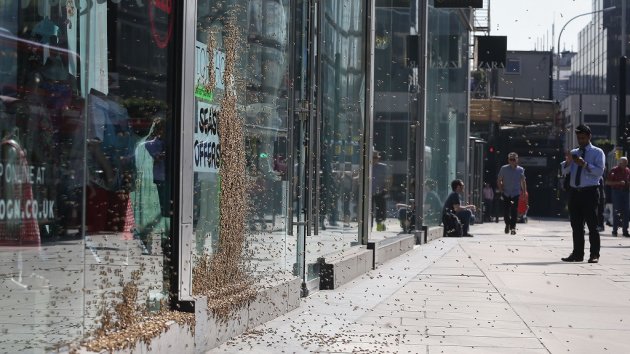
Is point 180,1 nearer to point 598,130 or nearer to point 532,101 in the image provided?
point 532,101

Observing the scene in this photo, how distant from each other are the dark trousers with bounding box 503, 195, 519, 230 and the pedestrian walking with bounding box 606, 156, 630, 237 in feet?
→ 6.45

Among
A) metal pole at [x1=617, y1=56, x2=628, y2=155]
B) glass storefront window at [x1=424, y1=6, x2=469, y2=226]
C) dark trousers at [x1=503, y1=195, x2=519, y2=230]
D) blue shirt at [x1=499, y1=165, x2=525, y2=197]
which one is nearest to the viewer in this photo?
glass storefront window at [x1=424, y1=6, x2=469, y2=226]

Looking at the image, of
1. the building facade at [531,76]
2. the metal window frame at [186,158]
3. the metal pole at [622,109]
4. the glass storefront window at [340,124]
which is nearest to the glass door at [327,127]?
the glass storefront window at [340,124]

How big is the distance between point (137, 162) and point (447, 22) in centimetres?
1894

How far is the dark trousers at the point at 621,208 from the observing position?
23.7 m

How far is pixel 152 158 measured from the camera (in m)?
5.99

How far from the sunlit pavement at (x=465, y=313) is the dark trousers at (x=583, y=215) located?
30 cm

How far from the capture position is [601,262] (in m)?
14.8

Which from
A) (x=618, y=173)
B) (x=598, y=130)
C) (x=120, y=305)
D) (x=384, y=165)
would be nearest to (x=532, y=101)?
(x=618, y=173)

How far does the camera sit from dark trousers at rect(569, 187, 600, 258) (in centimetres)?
1448

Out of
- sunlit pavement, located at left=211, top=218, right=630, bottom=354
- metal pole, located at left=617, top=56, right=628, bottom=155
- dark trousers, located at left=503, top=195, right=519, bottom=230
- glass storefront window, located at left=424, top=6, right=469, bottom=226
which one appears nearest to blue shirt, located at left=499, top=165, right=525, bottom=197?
dark trousers, located at left=503, top=195, right=519, bottom=230

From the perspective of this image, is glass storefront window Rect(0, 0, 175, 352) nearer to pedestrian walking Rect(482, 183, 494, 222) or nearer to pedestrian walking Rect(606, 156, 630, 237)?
pedestrian walking Rect(606, 156, 630, 237)

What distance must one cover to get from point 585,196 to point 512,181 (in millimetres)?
9368

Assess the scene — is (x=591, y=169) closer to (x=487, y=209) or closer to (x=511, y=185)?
(x=511, y=185)
